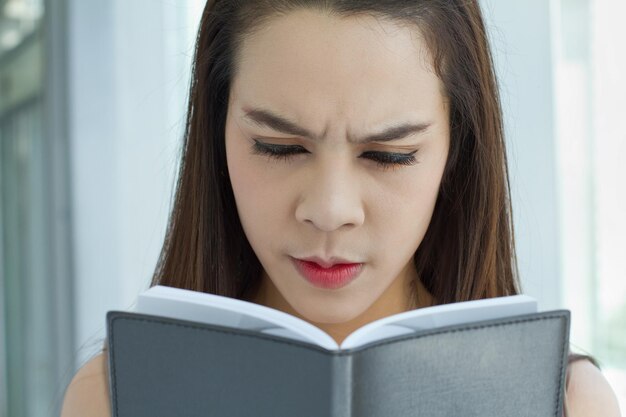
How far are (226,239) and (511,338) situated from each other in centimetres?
63

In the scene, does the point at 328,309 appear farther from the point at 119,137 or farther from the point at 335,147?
the point at 119,137

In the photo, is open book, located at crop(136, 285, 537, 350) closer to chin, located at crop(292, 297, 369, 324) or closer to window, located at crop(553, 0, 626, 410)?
chin, located at crop(292, 297, 369, 324)

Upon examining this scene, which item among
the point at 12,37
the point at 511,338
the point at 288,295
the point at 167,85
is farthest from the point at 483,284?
the point at 12,37

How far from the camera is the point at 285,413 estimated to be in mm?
924

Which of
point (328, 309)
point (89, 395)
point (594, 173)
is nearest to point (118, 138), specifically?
point (594, 173)

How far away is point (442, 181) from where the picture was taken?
141 cm

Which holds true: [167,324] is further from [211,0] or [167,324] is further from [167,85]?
[167,85]

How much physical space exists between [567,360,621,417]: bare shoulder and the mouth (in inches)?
14.1

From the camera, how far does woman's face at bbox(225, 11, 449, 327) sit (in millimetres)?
1170

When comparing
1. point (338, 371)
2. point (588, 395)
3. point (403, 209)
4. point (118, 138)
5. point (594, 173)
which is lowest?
point (588, 395)

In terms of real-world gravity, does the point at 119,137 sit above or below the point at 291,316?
above

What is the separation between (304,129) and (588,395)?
57 cm

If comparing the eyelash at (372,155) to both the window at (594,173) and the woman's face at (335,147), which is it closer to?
the woman's face at (335,147)

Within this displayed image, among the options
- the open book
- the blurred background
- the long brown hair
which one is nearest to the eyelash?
the long brown hair
